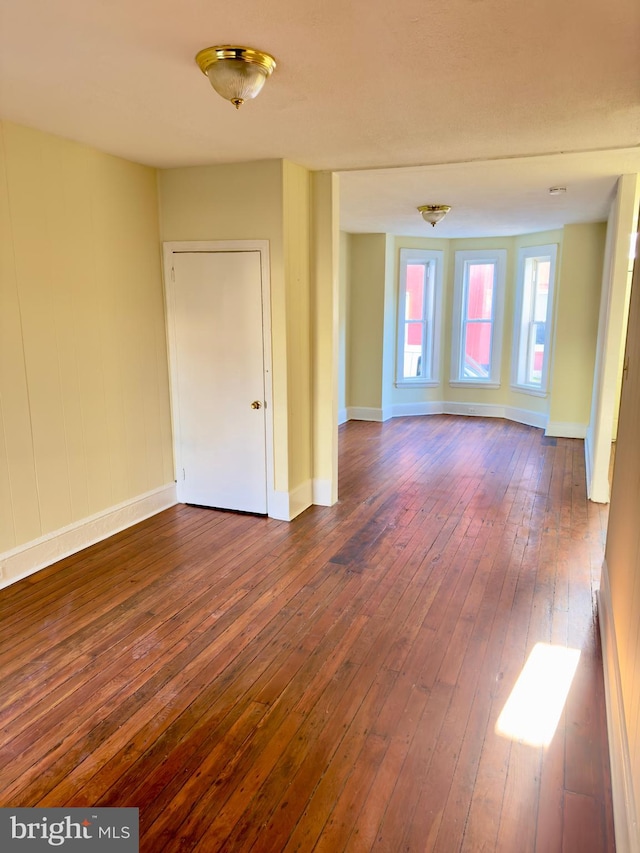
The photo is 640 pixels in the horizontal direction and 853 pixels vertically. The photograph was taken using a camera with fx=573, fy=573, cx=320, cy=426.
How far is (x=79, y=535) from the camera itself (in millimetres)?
3840

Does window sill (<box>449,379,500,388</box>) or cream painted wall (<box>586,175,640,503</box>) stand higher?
cream painted wall (<box>586,175,640,503</box>)

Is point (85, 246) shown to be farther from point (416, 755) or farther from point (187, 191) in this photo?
point (416, 755)

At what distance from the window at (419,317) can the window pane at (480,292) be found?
47cm

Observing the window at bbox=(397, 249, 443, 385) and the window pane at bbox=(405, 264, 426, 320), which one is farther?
the window pane at bbox=(405, 264, 426, 320)

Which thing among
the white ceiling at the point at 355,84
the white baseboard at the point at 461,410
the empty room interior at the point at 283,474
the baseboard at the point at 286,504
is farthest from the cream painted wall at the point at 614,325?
the white baseboard at the point at 461,410

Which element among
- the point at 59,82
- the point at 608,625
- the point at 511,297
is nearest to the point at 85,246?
the point at 59,82

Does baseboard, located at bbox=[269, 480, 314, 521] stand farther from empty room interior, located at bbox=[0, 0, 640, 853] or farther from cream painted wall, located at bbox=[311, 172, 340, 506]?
cream painted wall, located at bbox=[311, 172, 340, 506]

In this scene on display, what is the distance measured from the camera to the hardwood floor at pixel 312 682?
1871mm

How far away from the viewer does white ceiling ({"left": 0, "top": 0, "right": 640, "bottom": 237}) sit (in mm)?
1938

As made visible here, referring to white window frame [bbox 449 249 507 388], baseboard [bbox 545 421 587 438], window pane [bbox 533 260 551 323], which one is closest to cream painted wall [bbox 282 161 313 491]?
baseboard [bbox 545 421 587 438]

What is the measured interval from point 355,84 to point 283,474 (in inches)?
105

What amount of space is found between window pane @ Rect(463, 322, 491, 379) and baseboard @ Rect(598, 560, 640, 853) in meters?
6.22

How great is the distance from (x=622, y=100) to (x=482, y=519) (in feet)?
9.43

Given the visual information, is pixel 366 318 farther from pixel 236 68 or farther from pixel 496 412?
pixel 236 68
